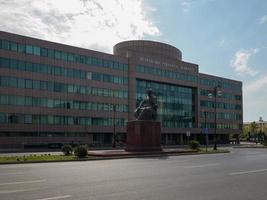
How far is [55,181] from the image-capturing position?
542 inches

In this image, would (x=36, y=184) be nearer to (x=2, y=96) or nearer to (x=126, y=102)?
(x=2, y=96)

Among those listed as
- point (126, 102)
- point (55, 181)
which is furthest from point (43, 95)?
point (55, 181)

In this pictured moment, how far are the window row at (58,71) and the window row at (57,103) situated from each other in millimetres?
4898

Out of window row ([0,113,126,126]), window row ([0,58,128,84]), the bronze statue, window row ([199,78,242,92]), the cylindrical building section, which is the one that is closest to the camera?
the bronze statue

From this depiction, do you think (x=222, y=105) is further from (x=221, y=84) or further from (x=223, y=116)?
(x=221, y=84)

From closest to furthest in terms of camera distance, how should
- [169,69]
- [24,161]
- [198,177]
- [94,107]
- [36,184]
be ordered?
1. [36,184]
2. [198,177]
3. [24,161]
4. [94,107]
5. [169,69]

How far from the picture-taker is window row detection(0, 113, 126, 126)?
6041 cm

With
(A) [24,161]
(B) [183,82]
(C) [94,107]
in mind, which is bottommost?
(A) [24,161]

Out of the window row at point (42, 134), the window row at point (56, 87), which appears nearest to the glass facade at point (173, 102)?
the window row at point (56, 87)

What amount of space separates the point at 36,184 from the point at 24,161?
13079 mm

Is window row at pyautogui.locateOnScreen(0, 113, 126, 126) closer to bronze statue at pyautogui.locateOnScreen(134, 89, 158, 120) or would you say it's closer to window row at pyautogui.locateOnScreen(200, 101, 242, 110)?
window row at pyautogui.locateOnScreen(200, 101, 242, 110)

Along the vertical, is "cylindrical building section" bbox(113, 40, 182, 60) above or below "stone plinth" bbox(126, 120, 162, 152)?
above

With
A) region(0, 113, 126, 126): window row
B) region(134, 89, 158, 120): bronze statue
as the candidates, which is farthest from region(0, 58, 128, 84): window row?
region(134, 89, 158, 120): bronze statue

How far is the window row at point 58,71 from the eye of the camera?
60.8m
